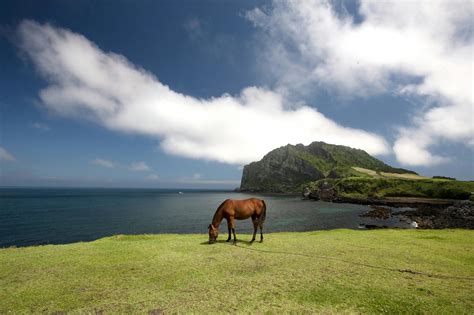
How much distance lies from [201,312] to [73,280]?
6.71m

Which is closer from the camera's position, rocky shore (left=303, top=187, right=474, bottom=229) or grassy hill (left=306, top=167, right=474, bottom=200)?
rocky shore (left=303, top=187, right=474, bottom=229)

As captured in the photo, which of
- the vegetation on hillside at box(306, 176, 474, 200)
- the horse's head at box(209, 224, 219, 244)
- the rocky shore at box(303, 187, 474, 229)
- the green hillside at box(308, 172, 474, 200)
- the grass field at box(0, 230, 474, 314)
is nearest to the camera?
the grass field at box(0, 230, 474, 314)

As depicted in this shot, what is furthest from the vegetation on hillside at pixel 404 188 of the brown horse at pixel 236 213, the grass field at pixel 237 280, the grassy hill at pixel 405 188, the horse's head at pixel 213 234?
the horse's head at pixel 213 234

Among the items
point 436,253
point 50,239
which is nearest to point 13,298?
point 436,253

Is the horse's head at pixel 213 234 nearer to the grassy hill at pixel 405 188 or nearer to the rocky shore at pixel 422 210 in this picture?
the rocky shore at pixel 422 210

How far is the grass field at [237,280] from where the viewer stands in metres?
8.92

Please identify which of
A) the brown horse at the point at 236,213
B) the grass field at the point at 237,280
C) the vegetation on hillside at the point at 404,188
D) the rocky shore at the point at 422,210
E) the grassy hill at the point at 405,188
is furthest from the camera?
the grassy hill at the point at 405,188

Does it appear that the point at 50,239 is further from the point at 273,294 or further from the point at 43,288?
the point at 273,294

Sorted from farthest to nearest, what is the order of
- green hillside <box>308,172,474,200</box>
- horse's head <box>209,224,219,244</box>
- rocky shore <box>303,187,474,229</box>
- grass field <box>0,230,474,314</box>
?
green hillside <box>308,172,474,200</box> < rocky shore <box>303,187,474,229</box> < horse's head <box>209,224,219,244</box> < grass field <box>0,230,474,314</box>

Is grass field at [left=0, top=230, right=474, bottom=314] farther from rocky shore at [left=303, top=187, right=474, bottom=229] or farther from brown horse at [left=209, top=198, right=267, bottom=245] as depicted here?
rocky shore at [left=303, top=187, right=474, bottom=229]

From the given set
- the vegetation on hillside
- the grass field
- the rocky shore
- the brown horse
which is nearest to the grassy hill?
the vegetation on hillside

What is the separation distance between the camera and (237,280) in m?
11.2

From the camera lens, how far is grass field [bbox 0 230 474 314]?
8.92 meters

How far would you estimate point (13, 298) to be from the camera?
9.40m
